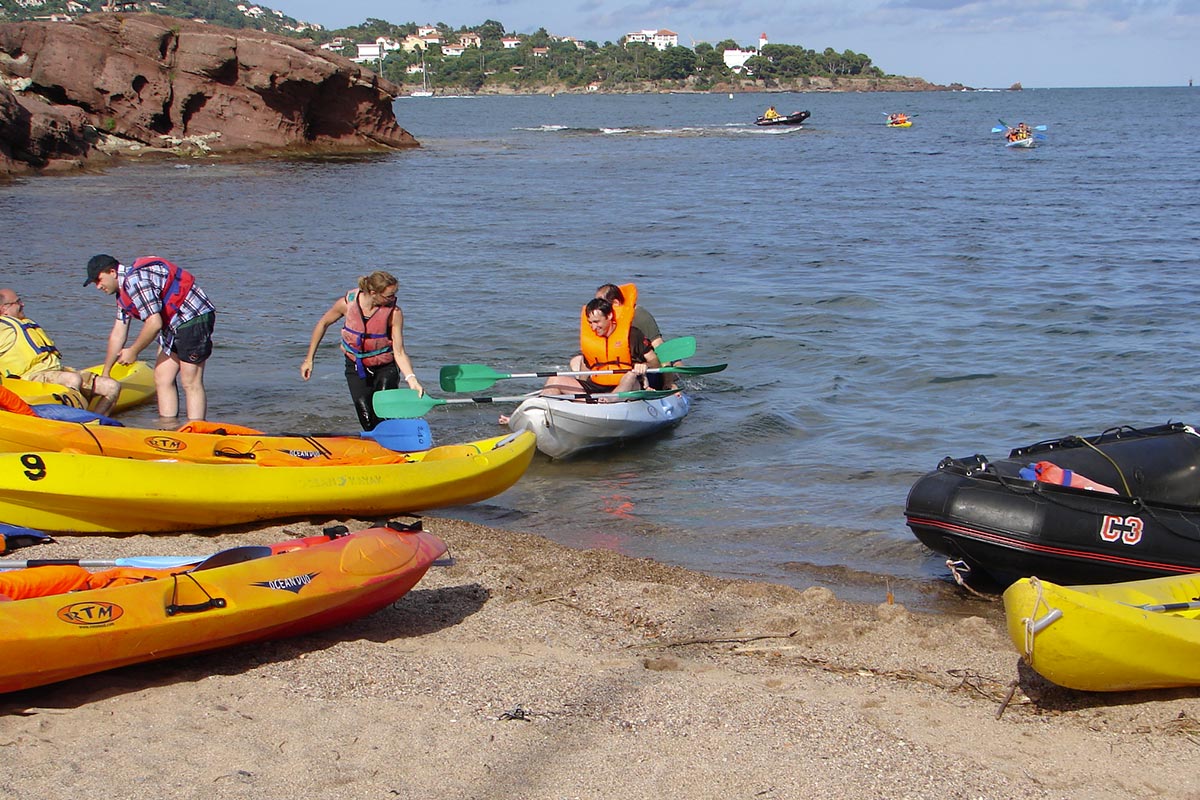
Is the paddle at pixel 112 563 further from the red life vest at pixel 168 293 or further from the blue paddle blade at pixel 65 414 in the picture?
the red life vest at pixel 168 293

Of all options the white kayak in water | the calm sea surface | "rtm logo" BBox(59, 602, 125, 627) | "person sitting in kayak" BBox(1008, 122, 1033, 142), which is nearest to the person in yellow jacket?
the calm sea surface

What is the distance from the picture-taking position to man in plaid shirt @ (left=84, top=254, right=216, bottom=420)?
25.3ft

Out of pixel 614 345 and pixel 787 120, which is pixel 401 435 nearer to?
pixel 614 345

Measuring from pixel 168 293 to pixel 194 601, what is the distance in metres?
4.03

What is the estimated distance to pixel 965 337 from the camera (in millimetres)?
13320

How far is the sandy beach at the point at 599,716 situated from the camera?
12.2 ft

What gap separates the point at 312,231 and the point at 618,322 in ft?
47.1

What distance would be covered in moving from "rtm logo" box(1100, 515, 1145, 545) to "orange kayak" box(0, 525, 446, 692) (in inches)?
132

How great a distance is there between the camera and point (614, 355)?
30.3 feet

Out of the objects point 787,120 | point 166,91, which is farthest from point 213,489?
point 787,120

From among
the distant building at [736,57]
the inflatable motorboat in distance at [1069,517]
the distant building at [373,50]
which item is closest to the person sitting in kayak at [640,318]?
the inflatable motorboat in distance at [1069,517]

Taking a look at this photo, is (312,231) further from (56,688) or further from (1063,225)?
(56,688)

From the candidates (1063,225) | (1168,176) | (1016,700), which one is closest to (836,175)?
(1168,176)

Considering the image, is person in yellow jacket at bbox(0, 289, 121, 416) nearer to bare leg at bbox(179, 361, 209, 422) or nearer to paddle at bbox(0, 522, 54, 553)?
bare leg at bbox(179, 361, 209, 422)
